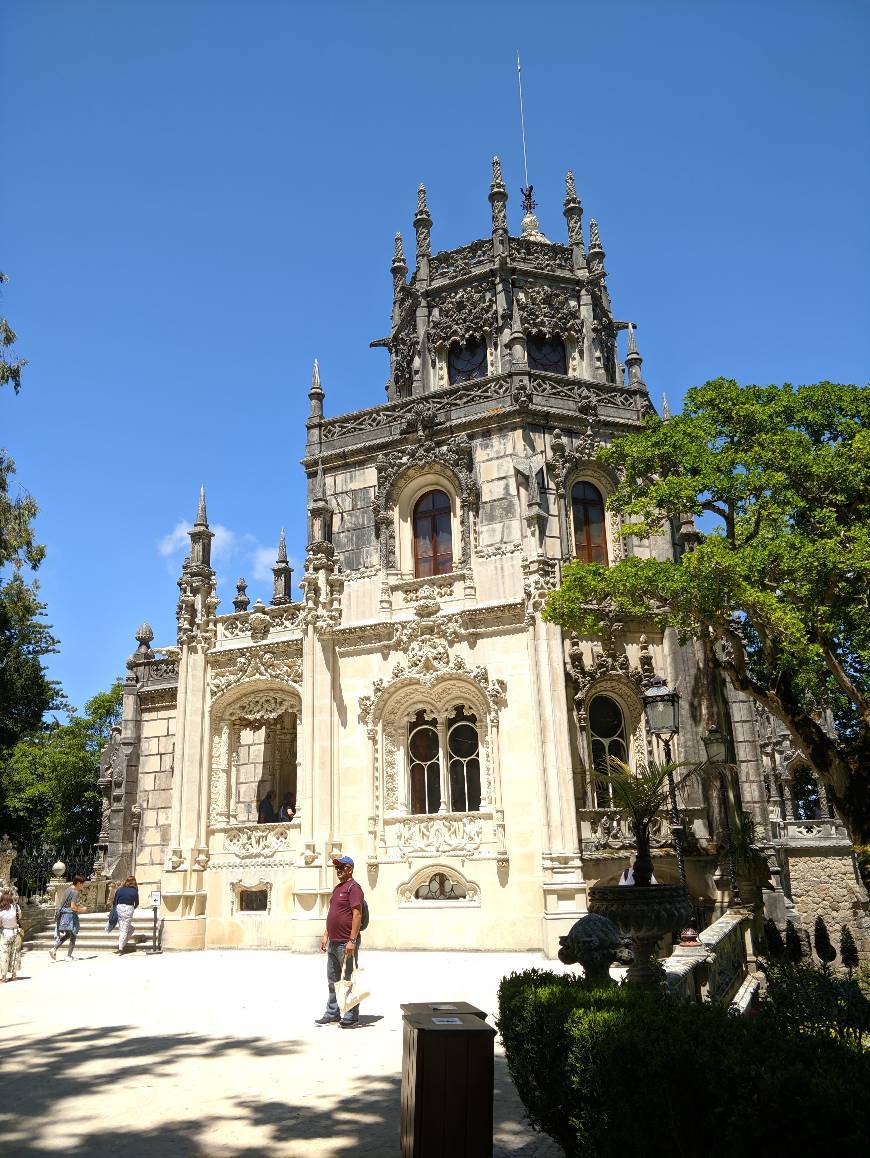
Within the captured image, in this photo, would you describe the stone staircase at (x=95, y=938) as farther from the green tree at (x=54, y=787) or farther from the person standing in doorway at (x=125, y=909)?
the green tree at (x=54, y=787)

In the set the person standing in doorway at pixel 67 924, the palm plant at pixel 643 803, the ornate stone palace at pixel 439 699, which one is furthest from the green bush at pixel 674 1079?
the person standing in doorway at pixel 67 924

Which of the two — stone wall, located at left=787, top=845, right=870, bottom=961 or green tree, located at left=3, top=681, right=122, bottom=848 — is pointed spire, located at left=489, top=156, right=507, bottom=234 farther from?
green tree, located at left=3, top=681, right=122, bottom=848

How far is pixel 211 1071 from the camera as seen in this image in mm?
7434

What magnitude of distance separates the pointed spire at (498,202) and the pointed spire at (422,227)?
228 centimetres

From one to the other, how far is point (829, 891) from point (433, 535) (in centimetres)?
1774

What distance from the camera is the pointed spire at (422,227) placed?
27.8 meters

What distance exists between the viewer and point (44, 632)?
42.4 m

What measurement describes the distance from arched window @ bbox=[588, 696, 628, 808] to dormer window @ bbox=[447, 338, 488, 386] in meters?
10.8

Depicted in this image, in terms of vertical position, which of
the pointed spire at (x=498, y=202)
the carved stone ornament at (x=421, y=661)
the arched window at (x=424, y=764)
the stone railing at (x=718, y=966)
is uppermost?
the pointed spire at (x=498, y=202)

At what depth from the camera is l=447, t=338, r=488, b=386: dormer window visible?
85.7ft


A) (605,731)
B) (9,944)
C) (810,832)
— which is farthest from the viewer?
(810,832)

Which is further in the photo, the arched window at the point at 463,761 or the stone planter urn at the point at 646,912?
the arched window at the point at 463,761

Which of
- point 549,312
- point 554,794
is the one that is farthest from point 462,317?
point 554,794

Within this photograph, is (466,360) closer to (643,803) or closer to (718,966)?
(643,803)
